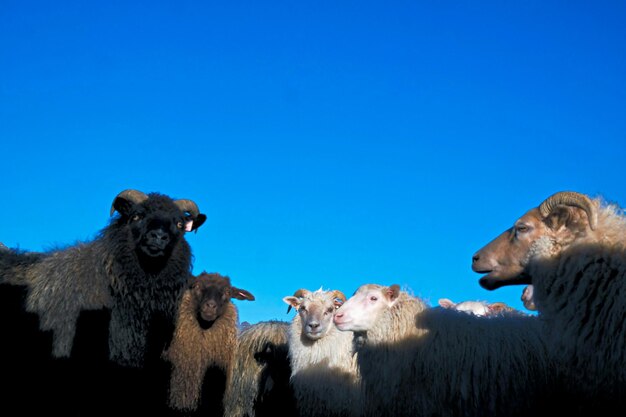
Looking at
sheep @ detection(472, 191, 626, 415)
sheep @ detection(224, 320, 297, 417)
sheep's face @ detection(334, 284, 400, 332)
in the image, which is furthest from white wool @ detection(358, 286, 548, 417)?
sheep @ detection(224, 320, 297, 417)

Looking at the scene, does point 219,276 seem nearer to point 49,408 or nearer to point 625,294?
point 49,408

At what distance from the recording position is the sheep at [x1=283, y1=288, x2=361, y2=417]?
8812 millimetres

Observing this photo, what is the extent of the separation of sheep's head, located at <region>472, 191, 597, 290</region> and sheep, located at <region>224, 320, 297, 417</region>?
4712mm

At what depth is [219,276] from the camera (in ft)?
33.2

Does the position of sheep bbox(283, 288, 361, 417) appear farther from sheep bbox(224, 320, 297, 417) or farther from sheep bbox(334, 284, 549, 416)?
sheep bbox(334, 284, 549, 416)

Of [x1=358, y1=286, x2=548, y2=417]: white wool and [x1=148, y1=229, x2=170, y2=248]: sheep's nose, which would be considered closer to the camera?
[x1=358, y1=286, x2=548, y2=417]: white wool

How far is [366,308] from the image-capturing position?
8062 millimetres

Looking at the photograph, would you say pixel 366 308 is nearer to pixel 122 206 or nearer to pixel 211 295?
pixel 211 295

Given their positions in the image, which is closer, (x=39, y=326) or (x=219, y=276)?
(x=39, y=326)

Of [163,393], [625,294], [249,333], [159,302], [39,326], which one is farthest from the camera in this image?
[249,333]

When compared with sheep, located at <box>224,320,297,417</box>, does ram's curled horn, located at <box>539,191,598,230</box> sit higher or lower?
higher

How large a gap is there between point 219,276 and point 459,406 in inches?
191

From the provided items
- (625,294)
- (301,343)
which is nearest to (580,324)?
(625,294)

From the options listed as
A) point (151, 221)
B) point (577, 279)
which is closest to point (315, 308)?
point (151, 221)
